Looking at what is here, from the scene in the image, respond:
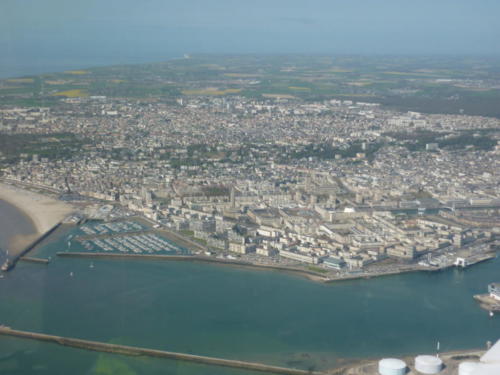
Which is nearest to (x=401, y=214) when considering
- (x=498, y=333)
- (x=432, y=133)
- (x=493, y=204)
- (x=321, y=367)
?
(x=493, y=204)

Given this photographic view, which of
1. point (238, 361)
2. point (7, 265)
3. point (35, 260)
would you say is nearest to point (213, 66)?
point (35, 260)

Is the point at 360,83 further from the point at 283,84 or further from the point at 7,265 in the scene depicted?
the point at 7,265

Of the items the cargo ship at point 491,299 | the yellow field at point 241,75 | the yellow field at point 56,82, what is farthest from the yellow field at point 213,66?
the cargo ship at point 491,299

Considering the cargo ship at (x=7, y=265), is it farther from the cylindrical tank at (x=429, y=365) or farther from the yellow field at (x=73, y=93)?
the yellow field at (x=73, y=93)

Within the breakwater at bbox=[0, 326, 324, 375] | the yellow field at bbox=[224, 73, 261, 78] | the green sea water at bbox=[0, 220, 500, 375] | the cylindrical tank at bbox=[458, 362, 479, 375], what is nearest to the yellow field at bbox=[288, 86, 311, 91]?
the yellow field at bbox=[224, 73, 261, 78]

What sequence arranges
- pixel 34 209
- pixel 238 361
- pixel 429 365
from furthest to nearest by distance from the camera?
pixel 34 209, pixel 238 361, pixel 429 365

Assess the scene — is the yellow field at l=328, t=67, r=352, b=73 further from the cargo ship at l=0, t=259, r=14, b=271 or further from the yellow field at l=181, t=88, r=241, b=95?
the cargo ship at l=0, t=259, r=14, b=271
